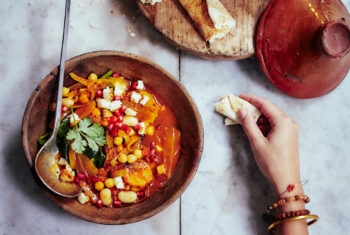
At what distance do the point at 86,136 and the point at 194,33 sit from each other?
2.81 feet

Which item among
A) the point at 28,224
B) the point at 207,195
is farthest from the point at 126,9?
the point at 28,224

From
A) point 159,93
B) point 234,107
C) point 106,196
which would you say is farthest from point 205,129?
point 106,196

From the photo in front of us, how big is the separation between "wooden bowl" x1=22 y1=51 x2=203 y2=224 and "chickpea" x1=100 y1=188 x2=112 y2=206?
0.04 meters

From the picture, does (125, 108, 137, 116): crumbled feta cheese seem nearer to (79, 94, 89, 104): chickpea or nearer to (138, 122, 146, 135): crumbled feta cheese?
(138, 122, 146, 135): crumbled feta cheese

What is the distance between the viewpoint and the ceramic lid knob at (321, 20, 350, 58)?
5.89 feet

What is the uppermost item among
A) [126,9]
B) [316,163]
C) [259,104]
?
[126,9]

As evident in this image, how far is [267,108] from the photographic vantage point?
82.0 inches

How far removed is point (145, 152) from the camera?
1.90 metres

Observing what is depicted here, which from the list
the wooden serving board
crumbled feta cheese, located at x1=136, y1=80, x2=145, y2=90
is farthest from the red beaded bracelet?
crumbled feta cheese, located at x1=136, y1=80, x2=145, y2=90

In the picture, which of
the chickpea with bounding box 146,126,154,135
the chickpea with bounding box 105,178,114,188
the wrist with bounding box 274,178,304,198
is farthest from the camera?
the wrist with bounding box 274,178,304,198

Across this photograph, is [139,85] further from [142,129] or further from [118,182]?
[118,182]

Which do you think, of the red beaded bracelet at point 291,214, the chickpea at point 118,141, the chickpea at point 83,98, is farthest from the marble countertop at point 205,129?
the chickpea at point 118,141

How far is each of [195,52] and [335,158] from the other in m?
1.13

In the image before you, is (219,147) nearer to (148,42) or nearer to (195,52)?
(195,52)
